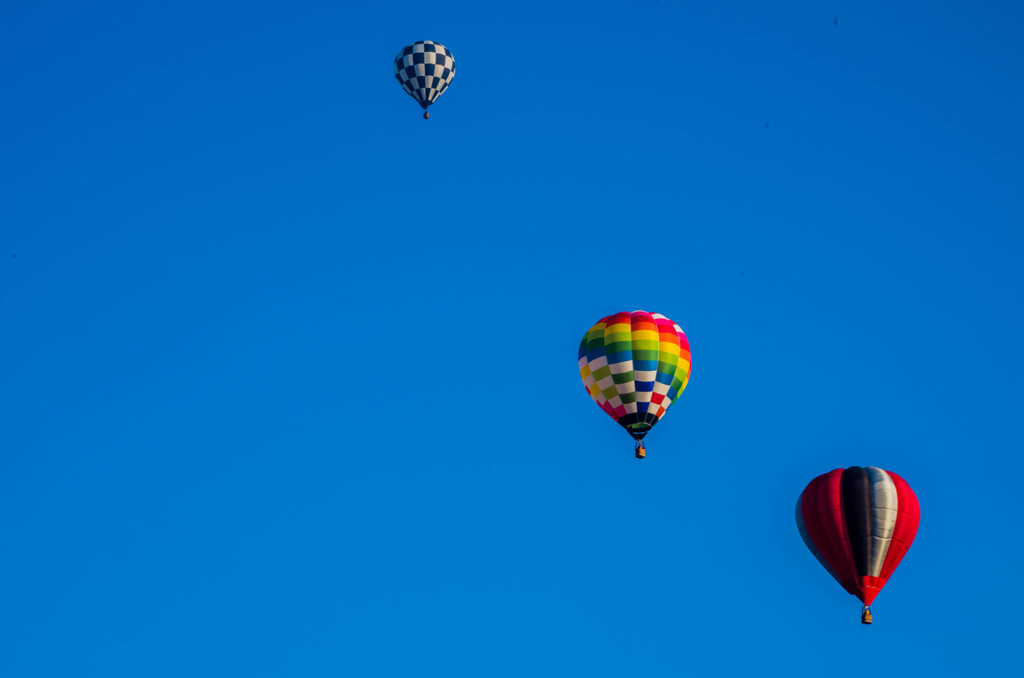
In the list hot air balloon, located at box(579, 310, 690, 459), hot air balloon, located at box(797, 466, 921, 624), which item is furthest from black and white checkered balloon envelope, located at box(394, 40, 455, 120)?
hot air balloon, located at box(797, 466, 921, 624)

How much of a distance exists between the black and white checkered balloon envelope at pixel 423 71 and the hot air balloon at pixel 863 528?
25.1m

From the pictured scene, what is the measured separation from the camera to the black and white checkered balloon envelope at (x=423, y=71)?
63750mm

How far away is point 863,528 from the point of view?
4431cm

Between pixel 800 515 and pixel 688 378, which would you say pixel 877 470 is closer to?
pixel 800 515

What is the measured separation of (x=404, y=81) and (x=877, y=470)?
26.5 meters

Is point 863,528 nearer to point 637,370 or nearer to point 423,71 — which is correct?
point 637,370

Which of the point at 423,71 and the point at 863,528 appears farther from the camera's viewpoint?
the point at 423,71

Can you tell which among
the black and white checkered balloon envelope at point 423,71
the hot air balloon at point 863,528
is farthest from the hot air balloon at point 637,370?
the black and white checkered balloon envelope at point 423,71

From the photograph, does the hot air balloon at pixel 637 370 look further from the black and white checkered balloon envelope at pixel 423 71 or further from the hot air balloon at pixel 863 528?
the black and white checkered balloon envelope at pixel 423 71

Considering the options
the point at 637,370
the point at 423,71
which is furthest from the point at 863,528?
the point at 423,71

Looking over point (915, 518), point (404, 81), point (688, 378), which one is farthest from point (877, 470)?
point (404, 81)

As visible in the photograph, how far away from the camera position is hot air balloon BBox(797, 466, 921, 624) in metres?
44.3

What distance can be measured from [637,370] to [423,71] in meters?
21.0

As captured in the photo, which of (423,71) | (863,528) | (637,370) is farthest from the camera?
(423,71)
